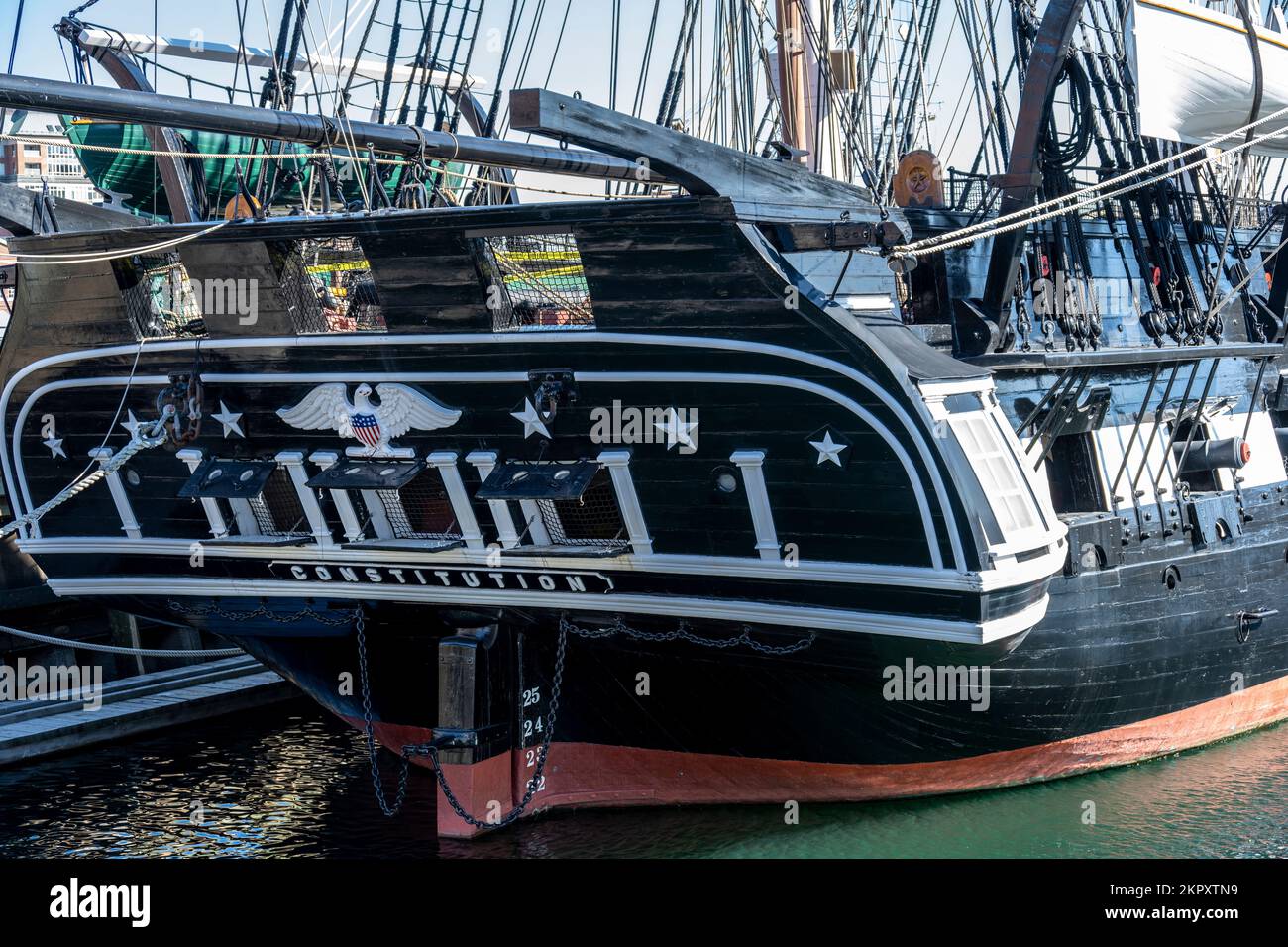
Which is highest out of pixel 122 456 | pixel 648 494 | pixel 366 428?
pixel 366 428

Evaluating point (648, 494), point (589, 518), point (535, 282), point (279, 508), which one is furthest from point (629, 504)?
point (279, 508)

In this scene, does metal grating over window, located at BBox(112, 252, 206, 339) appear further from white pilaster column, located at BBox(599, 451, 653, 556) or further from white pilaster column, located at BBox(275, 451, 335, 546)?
white pilaster column, located at BBox(599, 451, 653, 556)

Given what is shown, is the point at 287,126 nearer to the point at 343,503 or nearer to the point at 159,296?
the point at 159,296

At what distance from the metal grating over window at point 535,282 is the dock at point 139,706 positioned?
7576 mm

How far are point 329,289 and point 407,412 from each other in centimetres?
121

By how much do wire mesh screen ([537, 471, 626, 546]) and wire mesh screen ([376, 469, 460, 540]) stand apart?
2.73 feet

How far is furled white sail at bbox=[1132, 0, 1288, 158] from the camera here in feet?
46.5

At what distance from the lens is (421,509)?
11.4m

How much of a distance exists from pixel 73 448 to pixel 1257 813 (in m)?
10.7

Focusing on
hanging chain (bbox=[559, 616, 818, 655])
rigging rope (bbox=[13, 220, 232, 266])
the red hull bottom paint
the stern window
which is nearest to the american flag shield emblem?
rigging rope (bbox=[13, 220, 232, 266])

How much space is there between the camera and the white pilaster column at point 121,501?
38.8ft

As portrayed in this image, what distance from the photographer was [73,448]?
12078 millimetres

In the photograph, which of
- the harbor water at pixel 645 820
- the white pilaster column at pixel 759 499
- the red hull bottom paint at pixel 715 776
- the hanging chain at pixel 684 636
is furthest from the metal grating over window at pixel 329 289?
the harbor water at pixel 645 820
